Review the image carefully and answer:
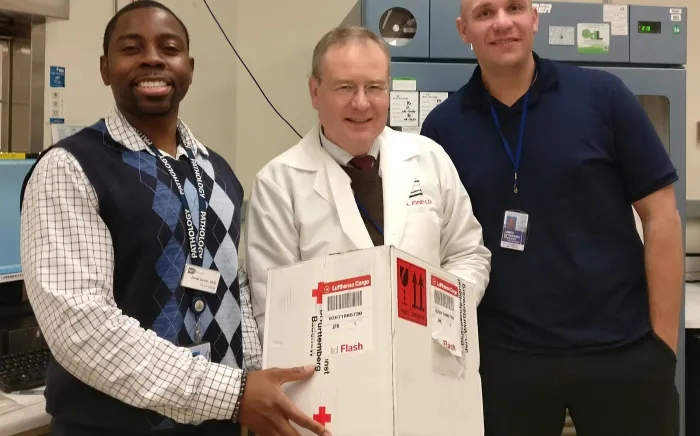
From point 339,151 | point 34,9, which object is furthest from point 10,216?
point 339,151

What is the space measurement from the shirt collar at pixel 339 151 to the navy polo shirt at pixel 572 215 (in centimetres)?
30

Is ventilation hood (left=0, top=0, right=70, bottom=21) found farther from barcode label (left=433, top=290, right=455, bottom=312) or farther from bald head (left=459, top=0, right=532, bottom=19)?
barcode label (left=433, top=290, right=455, bottom=312)

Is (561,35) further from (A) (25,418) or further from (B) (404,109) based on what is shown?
(A) (25,418)

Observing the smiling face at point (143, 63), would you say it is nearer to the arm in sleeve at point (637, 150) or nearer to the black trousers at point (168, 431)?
the black trousers at point (168, 431)

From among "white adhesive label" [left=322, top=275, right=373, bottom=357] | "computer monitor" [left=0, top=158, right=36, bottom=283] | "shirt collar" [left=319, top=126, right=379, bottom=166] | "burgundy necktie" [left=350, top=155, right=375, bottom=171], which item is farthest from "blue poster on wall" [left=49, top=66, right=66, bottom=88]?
"white adhesive label" [left=322, top=275, right=373, bottom=357]

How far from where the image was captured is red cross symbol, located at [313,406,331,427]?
38.3 inches

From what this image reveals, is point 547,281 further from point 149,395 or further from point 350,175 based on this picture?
point 149,395

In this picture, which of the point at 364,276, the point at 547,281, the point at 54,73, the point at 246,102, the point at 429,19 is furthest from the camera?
the point at 246,102

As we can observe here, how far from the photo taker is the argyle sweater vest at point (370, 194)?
1.38 metres

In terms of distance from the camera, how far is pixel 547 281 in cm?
154

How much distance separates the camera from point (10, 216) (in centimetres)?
184

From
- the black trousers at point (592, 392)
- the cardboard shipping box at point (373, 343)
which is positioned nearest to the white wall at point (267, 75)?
the black trousers at point (592, 392)

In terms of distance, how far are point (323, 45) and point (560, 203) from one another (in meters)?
0.73

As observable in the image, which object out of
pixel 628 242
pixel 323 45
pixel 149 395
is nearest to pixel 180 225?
pixel 149 395
